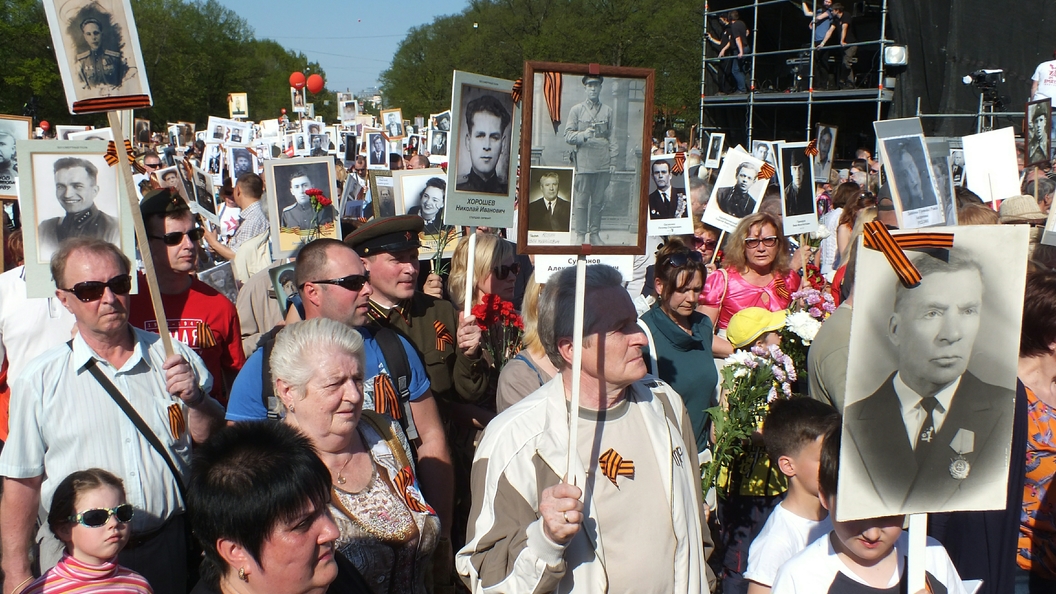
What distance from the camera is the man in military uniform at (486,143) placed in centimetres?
429

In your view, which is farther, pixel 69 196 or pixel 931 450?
pixel 69 196

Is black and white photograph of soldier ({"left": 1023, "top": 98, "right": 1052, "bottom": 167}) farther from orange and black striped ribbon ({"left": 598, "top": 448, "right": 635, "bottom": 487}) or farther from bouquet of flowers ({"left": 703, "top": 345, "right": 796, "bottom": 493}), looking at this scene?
orange and black striped ribbon ({"left": 598, "top": 448, "right": 635, "bottom": 487})

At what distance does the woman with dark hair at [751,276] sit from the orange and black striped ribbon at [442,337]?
1.85m

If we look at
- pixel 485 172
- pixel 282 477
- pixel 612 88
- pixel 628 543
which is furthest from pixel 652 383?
pixel 485 172

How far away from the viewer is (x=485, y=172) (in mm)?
4348

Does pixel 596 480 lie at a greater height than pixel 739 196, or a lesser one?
lesser

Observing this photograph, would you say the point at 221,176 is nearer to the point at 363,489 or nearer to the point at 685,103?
the point at 363,489

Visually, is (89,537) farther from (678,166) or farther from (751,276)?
(678,166)

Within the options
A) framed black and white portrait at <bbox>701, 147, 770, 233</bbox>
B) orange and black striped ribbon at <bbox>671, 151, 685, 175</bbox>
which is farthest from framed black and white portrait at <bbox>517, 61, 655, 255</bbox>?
framed black and white portrait at <bbox>701, 147, 770, 233</bbox>

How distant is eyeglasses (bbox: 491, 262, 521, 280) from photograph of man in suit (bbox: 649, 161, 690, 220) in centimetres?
171

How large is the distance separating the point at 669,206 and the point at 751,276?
1.02m

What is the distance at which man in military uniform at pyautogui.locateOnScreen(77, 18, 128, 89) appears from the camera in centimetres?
308

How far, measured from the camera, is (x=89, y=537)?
2693 mm

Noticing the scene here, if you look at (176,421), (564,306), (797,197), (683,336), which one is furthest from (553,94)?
(797,197)
